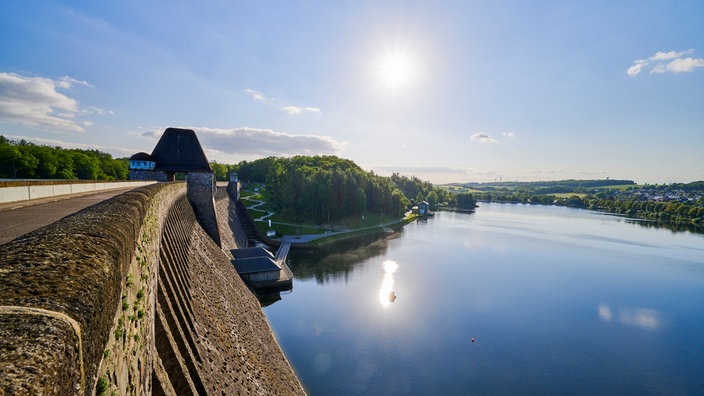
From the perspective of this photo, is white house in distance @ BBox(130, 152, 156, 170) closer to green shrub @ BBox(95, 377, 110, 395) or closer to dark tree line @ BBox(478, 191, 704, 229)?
green shrub @ BBox(95, 377, 110, 395)

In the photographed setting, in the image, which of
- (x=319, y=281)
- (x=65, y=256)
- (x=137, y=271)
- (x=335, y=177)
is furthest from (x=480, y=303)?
(x=335, y=177)

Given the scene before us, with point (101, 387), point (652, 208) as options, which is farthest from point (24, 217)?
point (652, 208)

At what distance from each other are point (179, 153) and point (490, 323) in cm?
3116

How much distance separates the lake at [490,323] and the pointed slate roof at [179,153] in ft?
48.6

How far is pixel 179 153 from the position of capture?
29500 mm

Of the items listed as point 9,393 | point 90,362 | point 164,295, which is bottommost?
point 164,295

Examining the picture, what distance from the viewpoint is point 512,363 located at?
67.5 ft

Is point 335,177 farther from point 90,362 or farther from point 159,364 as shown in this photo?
point 90,362

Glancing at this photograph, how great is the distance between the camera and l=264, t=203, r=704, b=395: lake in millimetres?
19078

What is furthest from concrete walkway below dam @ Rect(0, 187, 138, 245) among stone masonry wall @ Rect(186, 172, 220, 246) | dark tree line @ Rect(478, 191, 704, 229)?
dark tree line @ Rect(478, 191, 704, 229)

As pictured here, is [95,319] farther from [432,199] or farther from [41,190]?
[432,199]

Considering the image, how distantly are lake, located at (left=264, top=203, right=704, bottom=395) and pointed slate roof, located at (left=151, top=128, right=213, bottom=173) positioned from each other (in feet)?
48.6

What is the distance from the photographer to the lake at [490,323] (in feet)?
62.6

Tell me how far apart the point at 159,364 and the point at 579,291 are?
4014 cm
